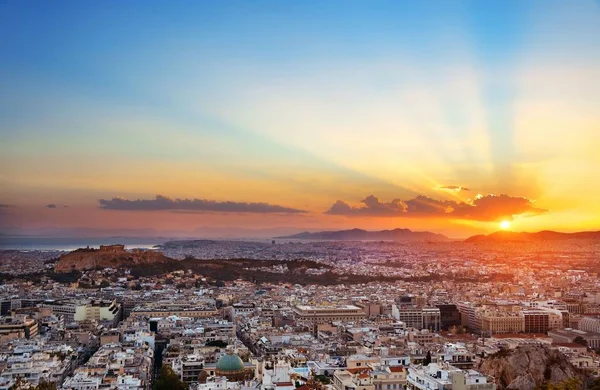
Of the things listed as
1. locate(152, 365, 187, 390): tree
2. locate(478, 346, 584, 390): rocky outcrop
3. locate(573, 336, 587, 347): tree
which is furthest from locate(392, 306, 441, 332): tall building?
locate(152, 365, 187, 390): tree

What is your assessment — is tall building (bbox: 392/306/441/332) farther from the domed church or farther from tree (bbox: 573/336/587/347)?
the domed church

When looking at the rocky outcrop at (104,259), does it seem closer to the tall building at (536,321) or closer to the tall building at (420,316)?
the tall building at (420,316)

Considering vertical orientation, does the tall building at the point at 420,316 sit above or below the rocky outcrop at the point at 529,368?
below

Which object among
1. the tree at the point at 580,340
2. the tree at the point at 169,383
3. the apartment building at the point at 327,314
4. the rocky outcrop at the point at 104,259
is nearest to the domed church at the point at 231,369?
the tree at the point at 169,383

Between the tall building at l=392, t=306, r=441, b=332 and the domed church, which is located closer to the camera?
the domed church

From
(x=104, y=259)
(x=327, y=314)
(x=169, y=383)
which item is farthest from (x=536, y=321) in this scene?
(x=104, y=259)

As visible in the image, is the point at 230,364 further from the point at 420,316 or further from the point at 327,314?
the point at 420,316
